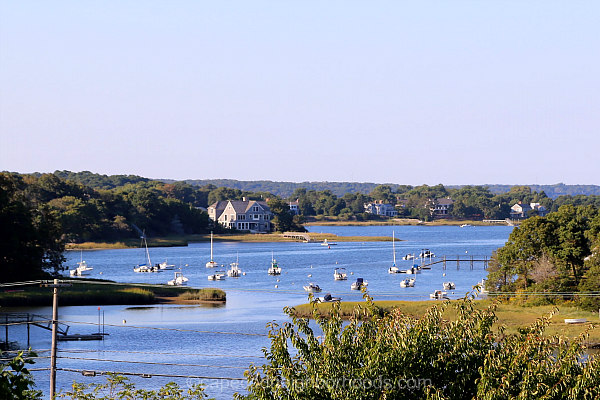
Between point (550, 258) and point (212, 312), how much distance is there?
29865mm

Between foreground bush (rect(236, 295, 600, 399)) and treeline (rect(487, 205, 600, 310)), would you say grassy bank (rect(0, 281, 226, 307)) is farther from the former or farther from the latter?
foreground bush (rect(236, 295, 600, 399))

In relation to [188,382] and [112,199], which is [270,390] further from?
[112,199]

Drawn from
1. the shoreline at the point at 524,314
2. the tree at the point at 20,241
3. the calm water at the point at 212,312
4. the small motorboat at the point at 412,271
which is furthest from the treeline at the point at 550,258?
the tree at the point at 20,241

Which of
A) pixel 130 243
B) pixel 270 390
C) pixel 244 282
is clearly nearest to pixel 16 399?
pixel 270 390

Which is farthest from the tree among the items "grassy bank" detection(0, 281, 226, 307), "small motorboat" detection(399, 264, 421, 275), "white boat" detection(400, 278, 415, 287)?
"small motorboat" detection(399, 264, 421, 275)

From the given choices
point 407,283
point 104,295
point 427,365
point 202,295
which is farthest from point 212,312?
point 427,365

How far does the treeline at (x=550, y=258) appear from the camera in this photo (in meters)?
66.1

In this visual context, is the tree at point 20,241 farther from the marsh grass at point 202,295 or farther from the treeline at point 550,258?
the treeline at point 550,258

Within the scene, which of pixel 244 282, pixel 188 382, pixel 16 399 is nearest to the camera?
pixel 16 399

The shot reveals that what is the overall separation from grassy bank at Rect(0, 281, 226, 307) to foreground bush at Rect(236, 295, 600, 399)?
174 ft

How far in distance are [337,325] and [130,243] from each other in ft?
543

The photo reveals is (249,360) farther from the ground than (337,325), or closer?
closer

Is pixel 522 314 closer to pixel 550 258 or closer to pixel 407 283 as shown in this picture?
pixel 550 258

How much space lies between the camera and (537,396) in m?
16.7
